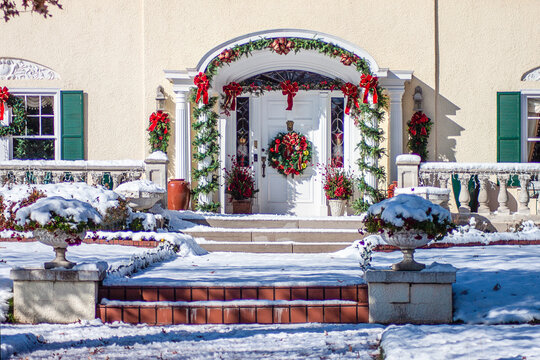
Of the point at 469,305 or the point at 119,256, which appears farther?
the point at 119,256

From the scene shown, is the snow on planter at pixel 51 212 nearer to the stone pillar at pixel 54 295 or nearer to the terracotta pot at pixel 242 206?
the stone pillar at pixel 54 295

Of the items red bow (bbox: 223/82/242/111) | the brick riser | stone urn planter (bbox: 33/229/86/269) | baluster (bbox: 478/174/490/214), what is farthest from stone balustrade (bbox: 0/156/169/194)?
Answer: the brick riser

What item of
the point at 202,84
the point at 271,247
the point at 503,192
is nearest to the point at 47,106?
the point at 202,84

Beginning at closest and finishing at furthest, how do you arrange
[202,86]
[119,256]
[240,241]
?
[119,256], [240,241], [202,86]

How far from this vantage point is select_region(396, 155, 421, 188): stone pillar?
1112cm

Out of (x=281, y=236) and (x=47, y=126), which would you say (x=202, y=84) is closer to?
(x=47, y=126)

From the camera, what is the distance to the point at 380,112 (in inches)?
479

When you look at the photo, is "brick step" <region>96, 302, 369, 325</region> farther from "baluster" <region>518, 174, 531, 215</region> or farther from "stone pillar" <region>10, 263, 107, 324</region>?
"baluster" <region>518, 174, 531, 215</region>

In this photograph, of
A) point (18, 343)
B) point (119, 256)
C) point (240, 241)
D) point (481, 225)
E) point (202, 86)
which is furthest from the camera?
point (202, 86)

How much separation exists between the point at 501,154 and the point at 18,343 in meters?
9.77

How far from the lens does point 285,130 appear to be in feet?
42.6

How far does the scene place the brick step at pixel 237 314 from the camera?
18.0 ft

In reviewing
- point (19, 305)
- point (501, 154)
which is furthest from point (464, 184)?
point (19, 305)

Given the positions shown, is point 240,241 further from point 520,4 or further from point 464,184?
point 520,4
